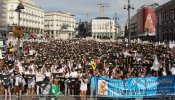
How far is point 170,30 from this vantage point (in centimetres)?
10969

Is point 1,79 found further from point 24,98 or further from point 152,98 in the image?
point 152,98

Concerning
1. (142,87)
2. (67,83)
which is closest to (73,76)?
(67,83)

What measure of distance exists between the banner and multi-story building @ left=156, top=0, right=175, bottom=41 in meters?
90.3

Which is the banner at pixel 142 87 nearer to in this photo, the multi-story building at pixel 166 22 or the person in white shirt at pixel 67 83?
the person in white shirt at pixel 67 83

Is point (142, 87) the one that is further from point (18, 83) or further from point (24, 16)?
point (24, 16)

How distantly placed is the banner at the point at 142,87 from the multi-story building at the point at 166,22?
90349 mm

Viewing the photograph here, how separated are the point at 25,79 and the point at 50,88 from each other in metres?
4.41

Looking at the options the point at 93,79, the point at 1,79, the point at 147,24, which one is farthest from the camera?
the point at 147,24

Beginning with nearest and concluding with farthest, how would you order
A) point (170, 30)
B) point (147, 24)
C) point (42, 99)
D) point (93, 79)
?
point (42, 99), point (93, 79), point (170, 30), point (147, 24)

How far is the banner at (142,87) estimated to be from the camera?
49.1 ft

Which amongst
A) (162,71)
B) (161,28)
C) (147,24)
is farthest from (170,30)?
(162,71)

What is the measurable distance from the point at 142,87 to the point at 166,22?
101 metres

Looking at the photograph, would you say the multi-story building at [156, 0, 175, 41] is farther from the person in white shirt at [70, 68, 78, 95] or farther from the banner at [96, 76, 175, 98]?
the banner at [96, 76, 175, 98]

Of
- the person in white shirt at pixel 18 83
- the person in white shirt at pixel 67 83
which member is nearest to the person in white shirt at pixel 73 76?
the person in white shirt at pixel 67 83
